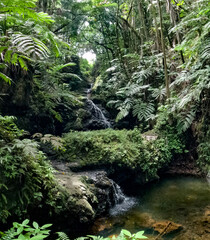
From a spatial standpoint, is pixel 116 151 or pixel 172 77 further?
pixel 172 77

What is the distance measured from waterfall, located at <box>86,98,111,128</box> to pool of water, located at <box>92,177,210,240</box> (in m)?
4.52

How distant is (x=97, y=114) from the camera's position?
401 inches

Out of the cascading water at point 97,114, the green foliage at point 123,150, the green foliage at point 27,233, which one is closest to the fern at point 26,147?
the green foliage at point 27,233

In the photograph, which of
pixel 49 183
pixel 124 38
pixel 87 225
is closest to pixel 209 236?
pixel 87 225

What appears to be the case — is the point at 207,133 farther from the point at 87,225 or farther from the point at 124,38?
the point at 124,38

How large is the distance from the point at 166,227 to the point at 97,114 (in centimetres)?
709

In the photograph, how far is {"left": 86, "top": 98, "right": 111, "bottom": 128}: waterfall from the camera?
9806 mm

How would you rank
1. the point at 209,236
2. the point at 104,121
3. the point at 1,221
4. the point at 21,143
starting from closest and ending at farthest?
the point at 1,221 < the point at 21,143 < the point at 209,236 < the point at 104,121

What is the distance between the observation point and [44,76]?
6.90 metres

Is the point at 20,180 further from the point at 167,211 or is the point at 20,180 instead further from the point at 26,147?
the point at 167,211

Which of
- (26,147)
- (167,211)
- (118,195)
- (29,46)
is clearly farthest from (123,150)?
(29,46)

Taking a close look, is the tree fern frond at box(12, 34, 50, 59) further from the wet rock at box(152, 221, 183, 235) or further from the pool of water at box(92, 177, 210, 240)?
the wet rock at box(152, 221, 183, 235)

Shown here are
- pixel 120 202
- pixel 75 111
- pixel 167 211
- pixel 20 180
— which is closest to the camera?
pixel 20 180

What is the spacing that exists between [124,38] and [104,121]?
16.2 feet
